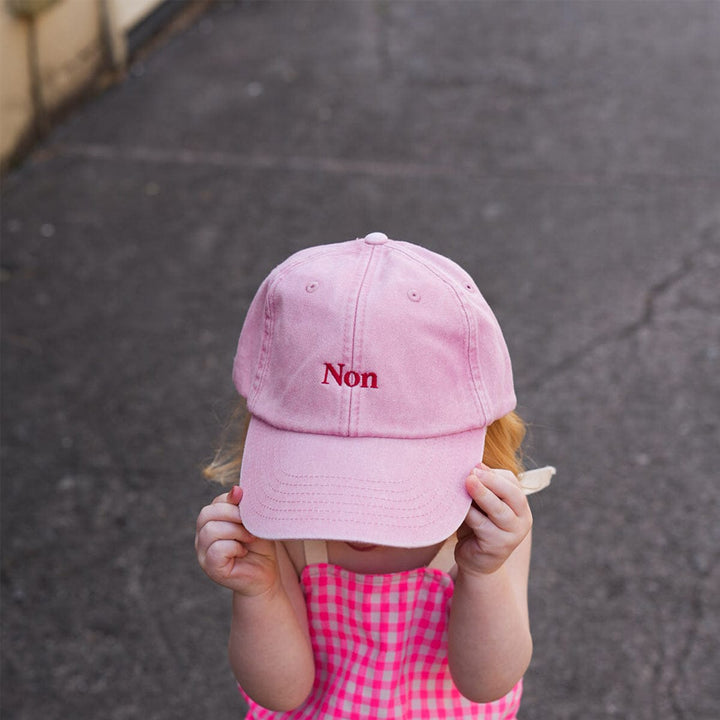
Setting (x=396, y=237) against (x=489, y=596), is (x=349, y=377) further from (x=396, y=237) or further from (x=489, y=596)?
(x=396, y=237)

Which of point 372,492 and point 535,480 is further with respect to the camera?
point 535,480

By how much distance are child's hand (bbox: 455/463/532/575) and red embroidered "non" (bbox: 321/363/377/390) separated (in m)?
0.19

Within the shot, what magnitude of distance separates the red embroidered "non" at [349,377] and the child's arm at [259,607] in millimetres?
214

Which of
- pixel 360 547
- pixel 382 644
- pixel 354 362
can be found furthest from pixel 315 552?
pixel 354 362

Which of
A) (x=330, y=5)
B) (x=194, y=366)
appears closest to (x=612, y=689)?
(x=194, y=366)

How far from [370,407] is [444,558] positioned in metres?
0.36

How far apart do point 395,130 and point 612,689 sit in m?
3.08

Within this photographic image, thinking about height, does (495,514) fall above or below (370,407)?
below

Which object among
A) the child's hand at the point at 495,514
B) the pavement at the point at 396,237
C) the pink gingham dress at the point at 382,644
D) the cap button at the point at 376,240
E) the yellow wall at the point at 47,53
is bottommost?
the pavement at the point at 396,237

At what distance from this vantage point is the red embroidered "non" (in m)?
1.48

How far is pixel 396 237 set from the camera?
411cm

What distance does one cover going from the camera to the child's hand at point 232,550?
1539 mm

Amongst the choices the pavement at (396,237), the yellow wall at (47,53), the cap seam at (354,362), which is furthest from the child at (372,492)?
the yellow wall at (47,53)

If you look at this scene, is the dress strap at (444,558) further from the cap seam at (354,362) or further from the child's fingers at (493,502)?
the cap seam at (354,362)
